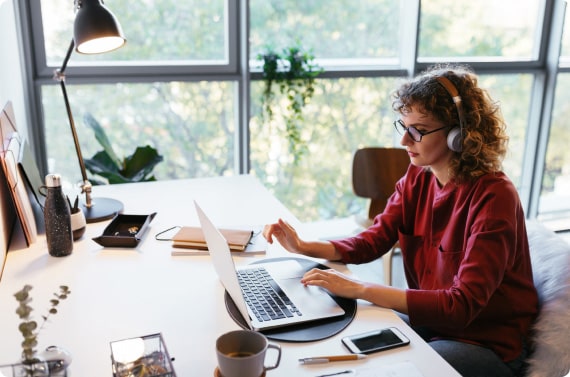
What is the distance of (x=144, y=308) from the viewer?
1.24m

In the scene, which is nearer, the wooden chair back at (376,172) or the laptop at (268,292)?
the laptop at (268,292)

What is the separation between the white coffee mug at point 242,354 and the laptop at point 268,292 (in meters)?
0.16

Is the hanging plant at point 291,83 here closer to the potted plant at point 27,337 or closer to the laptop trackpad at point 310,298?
the laptop trackpad at point 310,298

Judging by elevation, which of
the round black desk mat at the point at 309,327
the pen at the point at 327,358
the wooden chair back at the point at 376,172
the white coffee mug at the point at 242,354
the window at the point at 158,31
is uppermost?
the window at the point at 158,31

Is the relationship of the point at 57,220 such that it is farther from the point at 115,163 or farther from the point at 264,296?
the point at 115,163

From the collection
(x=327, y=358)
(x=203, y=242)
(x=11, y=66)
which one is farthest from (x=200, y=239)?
(x=11, y=66)

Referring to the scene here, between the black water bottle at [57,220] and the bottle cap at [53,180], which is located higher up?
the bottle cap at [53,180]

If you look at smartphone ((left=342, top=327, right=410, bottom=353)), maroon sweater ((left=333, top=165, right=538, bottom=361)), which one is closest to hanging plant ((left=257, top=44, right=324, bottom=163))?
maroon sweater ((left=333, top=165, right=538, bottom=361))

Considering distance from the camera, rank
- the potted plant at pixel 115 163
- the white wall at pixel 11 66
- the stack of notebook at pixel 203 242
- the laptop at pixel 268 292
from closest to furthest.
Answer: the laptop at pixel 268 292 → the stack of notebook at pixel 203 242 → the white wall at pixel 11 66 → the potted plant at pixel 115 163

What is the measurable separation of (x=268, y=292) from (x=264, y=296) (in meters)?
0.02

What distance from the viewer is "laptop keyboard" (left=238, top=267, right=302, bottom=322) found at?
3.92 ft

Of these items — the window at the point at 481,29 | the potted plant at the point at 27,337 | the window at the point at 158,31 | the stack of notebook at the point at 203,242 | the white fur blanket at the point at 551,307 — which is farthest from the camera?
the window at the point at 481,29

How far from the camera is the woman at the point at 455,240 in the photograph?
49.6 inches

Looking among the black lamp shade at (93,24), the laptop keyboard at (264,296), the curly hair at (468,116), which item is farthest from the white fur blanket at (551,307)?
the black lamp shade at (93,24)
